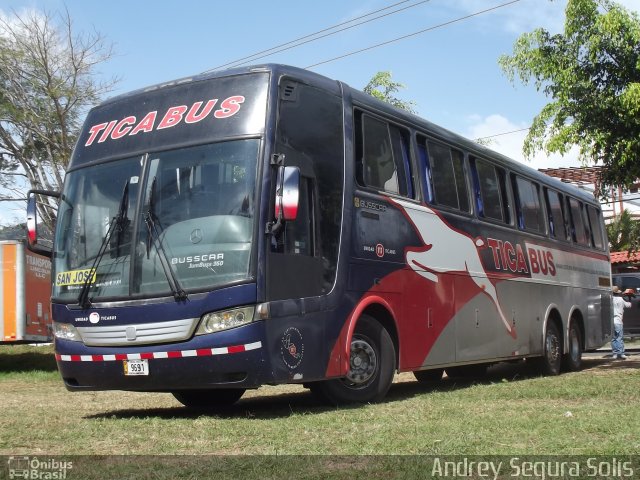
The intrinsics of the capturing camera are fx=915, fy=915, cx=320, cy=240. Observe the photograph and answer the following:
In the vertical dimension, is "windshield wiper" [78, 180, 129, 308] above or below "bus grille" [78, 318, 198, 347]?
above

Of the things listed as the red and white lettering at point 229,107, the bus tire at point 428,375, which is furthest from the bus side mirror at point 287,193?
the bus tire at point 428,375

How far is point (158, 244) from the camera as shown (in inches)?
349

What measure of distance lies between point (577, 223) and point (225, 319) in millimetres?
11635

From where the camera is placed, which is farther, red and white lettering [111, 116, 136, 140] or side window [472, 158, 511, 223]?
side window [472, 158, 511, 223]

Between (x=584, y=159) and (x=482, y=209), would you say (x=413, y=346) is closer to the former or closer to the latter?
(x=482, y=209)

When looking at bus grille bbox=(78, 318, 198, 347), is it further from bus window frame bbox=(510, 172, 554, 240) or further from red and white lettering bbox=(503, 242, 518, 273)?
bus window frame bbox=(510, 172, 554, 240)

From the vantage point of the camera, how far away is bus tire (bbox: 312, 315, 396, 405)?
9703mm

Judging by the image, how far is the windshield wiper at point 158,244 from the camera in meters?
8.64

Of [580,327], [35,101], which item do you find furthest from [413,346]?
[35,101]

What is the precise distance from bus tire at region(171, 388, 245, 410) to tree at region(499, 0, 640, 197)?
7390mm

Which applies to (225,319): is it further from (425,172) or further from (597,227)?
(597,227)

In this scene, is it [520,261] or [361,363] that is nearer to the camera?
[361,363]

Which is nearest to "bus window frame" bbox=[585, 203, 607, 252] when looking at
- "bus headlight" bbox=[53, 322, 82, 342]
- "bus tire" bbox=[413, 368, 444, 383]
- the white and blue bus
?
"bus tire" bbox=[413, 368, 444, 383]

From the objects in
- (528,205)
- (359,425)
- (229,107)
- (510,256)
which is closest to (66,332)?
(229,107)
